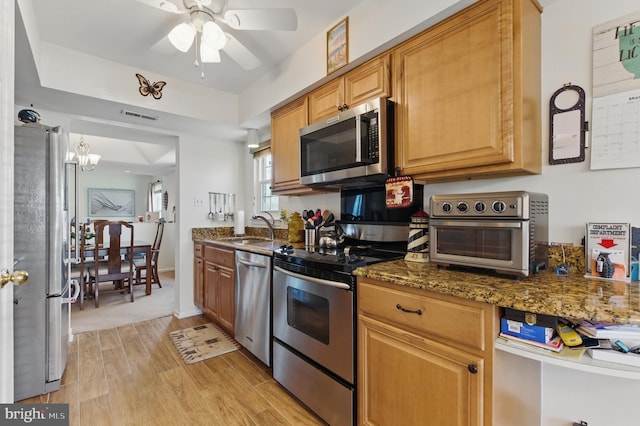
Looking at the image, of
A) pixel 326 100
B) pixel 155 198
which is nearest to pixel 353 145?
pixel 326 100

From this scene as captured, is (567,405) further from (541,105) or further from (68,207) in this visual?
(68,207)

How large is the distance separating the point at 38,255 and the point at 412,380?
240cm

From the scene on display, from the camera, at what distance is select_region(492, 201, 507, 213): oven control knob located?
118cm

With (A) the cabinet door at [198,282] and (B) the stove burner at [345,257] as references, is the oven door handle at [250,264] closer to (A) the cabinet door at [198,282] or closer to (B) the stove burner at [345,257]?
(B) the stove burner at [345,257]

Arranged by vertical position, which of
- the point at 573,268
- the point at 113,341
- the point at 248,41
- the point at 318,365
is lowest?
the point at 113,341

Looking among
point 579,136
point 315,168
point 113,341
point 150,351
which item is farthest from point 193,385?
point 579,136

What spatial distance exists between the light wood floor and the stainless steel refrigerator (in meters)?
0.20

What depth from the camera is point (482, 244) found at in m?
1.26

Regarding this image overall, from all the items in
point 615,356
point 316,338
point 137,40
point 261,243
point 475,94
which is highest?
point 137,40

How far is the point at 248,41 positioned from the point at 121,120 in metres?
1.76

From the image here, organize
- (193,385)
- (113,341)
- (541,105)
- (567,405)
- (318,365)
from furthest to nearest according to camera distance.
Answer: (113,341) → (193,385) → (318,365) → (541,105) → (567,405)

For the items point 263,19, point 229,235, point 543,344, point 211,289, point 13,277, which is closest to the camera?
point 13,277

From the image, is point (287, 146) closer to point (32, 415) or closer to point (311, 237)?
point (311, 237)

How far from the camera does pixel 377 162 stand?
1713 millimetres
